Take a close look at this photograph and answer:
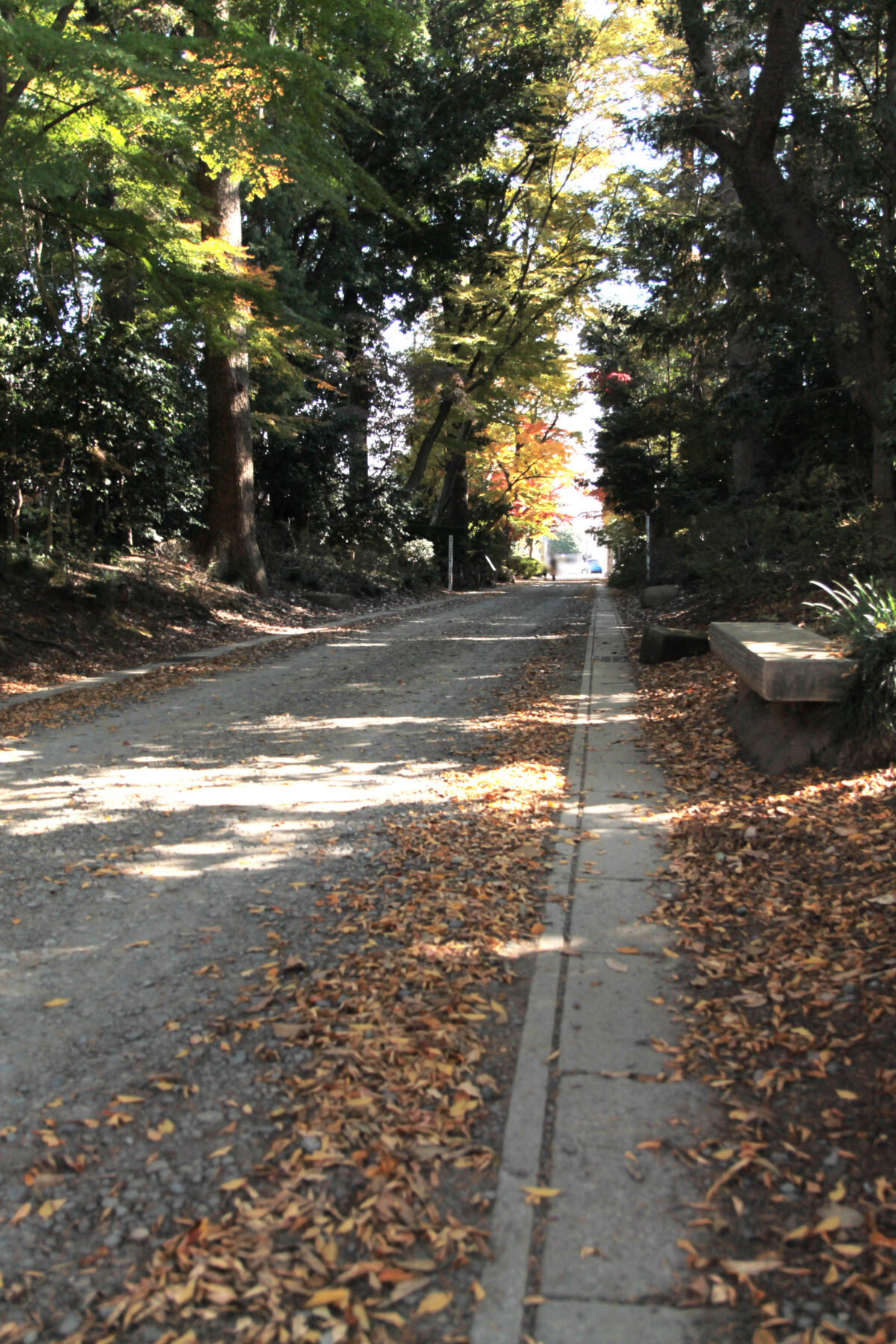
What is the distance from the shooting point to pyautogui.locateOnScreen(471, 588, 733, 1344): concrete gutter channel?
193 centimetres

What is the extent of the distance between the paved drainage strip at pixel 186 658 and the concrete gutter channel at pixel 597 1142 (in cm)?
616

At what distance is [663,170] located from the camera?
17969 mm

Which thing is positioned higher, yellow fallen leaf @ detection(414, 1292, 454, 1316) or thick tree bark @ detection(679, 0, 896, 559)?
thick tree bark @ detection(679, 0, 896, 559)

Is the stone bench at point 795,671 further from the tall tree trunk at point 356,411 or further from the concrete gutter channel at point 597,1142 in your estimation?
the tall tree trunk at point 356,411

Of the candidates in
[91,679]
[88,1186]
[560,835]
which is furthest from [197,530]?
[88,1186]

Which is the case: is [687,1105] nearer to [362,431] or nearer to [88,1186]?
[88,1186]

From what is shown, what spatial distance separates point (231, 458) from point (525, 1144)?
15.1 meters

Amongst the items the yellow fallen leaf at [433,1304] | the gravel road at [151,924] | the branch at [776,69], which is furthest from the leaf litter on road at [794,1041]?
the branch at [776,69]

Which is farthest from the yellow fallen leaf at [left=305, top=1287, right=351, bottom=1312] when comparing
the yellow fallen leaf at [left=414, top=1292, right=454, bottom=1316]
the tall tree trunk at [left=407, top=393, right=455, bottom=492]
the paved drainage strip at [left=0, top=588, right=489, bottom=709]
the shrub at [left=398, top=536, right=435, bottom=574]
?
the tall tree trunk at [left=407, top=393, right=455, bottom=492]

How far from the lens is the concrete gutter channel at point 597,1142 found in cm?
193

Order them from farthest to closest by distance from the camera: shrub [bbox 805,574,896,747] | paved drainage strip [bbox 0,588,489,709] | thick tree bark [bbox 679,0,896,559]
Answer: thick tree bark [bbox 679,0,896,559]
paved drainage strip [bbox 0,588,489,709]
shrub [bbox 805,574,896,747]

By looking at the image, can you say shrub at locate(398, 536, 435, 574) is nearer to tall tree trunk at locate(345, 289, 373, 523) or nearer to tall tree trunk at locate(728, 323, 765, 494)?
tall tree trunk at locate(345, 289, 373, 523)

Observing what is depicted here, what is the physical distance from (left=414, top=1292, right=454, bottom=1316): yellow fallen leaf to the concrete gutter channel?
7 centimetres

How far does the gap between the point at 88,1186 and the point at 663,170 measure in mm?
19529
